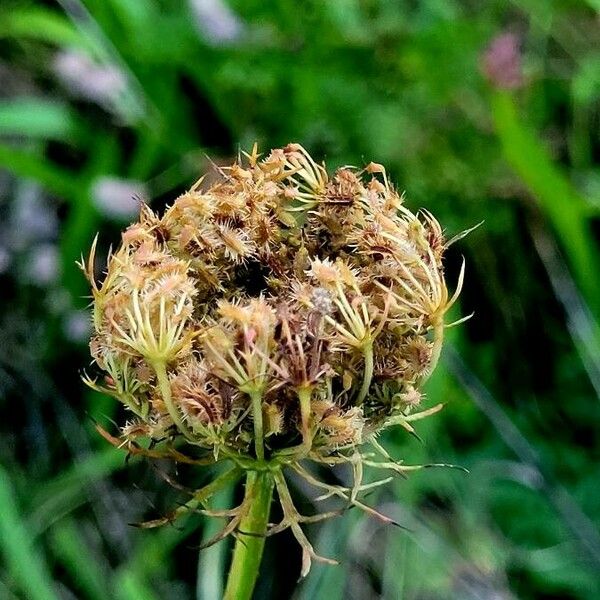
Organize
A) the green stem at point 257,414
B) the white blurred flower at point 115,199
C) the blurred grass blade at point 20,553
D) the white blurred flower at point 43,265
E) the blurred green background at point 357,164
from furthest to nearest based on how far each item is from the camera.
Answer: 1. the white blurred flower at point 43,265
2. the white blurred flower at point 115,199
3. the blurred green background at point 357,164
4. the blurred grass blade at point 20,553
5. the green stem at point 257,414

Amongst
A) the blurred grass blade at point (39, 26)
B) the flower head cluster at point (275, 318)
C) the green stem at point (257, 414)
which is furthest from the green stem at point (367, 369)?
the blurred grass blade at point (39, 26)

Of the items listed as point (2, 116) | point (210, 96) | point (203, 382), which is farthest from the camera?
point (210, 96)

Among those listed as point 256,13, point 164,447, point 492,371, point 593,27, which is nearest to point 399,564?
point 492,371

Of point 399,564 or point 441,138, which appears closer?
point 399,564

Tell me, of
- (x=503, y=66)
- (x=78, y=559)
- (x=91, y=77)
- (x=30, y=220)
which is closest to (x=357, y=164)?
(x=503, y=66)

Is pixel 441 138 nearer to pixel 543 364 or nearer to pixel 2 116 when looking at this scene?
pixel 543 364

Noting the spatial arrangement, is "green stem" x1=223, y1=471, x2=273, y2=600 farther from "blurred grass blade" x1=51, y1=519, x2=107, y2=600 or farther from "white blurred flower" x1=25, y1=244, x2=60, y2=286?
"white blurred flower" x1=25, y1=244, x2=60, y2=286

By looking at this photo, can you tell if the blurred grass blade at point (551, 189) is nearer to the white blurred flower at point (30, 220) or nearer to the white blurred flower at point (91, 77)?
the white blurred flower at point (91, 77)
